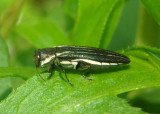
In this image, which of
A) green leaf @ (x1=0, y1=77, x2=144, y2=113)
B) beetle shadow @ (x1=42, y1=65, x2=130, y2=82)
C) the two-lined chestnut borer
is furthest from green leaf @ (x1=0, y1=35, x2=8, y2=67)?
green leaf @ (x1=0, y1=77, x2=144, y2=113)

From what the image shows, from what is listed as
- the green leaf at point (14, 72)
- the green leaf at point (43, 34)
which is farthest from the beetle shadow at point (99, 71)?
the green leaf at point (43, 34)

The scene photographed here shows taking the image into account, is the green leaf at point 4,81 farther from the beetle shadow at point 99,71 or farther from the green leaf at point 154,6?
the green leaf at point 154,6

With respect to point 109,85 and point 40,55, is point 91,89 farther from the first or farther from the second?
point 40,55

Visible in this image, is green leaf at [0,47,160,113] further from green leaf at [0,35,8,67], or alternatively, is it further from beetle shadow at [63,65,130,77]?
green leaf at [0,35,8,67]

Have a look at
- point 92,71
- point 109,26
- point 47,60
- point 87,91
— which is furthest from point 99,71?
point 109,26

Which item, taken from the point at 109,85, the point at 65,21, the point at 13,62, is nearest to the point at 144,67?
the point at 109,85

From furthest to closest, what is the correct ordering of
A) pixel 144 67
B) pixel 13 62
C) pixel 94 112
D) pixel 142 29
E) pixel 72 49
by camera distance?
pixel 13 62 → pixel 142 29 → pixel 72 49 → pixel 144 67 → pixel 94 112

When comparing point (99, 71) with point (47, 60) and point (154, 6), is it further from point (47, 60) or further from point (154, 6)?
point (154, 6)
